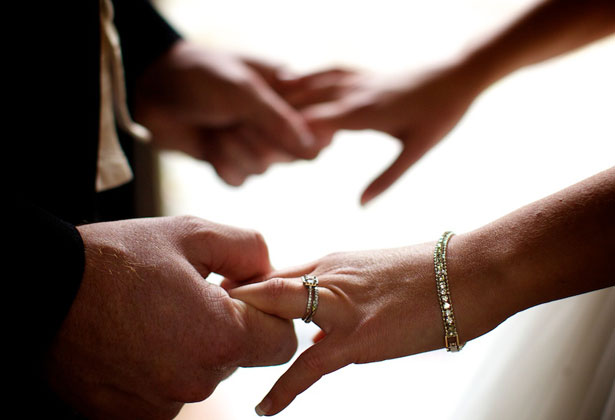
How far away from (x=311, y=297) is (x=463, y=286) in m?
0.21

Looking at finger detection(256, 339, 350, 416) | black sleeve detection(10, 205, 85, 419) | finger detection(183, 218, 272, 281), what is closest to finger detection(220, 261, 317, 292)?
finger detection(183, 218, 272, 281)

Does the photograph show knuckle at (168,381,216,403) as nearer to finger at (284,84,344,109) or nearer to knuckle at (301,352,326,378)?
knuckle at (301,352,326,378)

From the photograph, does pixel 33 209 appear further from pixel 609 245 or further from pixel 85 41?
pixel 609 245

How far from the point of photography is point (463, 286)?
2.32ft

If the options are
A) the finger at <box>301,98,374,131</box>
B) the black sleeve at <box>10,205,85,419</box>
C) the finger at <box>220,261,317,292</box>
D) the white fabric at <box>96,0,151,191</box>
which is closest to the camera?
the black sleeve at <box>10,205,85,419</box>

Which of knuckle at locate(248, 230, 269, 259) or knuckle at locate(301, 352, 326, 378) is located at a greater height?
knuckle at locate(248, 230, 269, 259)

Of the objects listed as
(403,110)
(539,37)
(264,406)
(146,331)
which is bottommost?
(264,406)

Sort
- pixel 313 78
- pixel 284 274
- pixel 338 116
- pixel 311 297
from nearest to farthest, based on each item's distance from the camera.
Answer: pixel 311 297 → pixel 284 274 → pixel 338 116 → pixel 313 78

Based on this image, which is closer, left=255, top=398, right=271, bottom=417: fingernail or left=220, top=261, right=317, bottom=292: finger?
left=255, top=398, right=271, bottom=417: fingernail

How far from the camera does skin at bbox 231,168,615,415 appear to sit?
673 mm

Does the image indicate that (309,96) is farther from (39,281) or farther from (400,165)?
(39,281)

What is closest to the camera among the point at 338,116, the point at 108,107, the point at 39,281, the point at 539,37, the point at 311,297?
the point at 39,281

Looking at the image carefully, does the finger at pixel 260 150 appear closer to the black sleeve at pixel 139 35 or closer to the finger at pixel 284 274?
the black sleeve at pixel 139 35

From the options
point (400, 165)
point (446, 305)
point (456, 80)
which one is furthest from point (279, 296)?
point (456, 80)
